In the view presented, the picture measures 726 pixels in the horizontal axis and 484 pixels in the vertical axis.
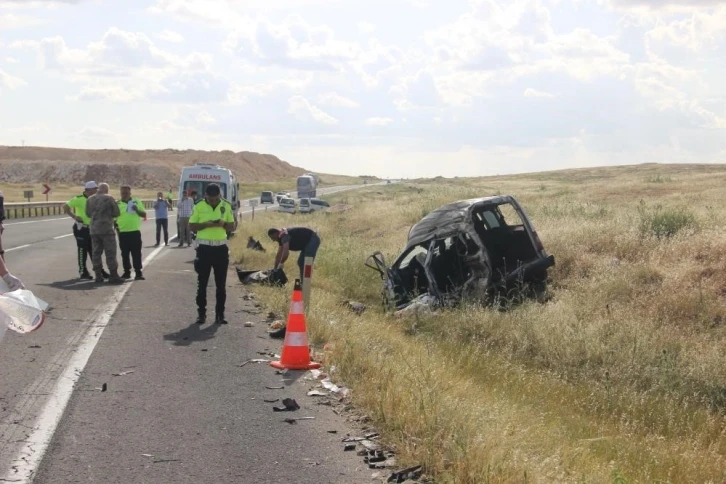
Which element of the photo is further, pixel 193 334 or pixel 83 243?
pixel 83 243

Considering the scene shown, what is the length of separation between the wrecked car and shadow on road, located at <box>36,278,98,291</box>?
485 cm

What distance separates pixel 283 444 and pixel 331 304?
7.16m

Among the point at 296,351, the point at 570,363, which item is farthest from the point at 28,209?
the point at 296,351

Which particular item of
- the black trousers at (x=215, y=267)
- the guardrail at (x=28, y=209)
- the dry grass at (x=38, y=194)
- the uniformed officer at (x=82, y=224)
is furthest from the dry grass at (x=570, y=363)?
the dry grass at (x=38, y=194)

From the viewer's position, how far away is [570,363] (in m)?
10.8

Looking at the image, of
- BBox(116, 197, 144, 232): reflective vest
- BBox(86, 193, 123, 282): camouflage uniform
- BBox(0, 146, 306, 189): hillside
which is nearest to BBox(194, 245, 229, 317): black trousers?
BBox(86, 193, 123, 282): camouflage uniform

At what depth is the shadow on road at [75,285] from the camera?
45.8 ft

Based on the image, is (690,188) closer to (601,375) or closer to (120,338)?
(601,375)

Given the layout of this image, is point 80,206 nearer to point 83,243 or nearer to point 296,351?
point 83,243

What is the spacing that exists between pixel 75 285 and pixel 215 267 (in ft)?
14.1

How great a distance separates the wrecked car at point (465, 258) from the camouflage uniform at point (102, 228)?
465cm

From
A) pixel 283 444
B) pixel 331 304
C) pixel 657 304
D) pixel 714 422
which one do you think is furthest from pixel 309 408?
pixel 657 304

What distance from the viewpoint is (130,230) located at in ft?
50.2

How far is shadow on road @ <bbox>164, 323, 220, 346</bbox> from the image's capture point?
9586mm
